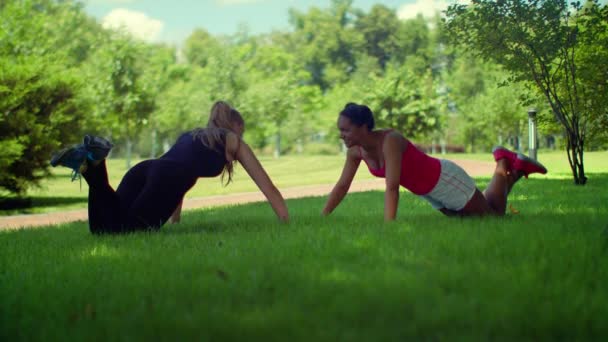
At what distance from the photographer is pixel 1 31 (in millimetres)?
18281

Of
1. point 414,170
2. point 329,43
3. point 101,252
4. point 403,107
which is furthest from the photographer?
point 329,43

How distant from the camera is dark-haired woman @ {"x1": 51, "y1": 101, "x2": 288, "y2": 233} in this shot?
601cm

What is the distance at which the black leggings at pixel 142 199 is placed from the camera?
5.99m

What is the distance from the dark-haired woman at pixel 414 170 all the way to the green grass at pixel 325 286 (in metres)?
0.62

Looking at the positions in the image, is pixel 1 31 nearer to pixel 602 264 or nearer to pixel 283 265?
pixel 283 265

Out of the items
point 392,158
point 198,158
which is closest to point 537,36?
point 392,158

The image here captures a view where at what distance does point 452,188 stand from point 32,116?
14045mm

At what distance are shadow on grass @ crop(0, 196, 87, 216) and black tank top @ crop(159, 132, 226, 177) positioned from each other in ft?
40.2

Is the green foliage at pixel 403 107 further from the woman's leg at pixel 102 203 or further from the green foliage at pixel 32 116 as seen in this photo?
the woman's leg at pixel 102 203

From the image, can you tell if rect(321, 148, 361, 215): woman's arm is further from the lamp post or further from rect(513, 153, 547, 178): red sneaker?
the lamp post

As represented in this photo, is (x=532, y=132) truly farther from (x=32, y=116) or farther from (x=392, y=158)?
(x=32, y=116)

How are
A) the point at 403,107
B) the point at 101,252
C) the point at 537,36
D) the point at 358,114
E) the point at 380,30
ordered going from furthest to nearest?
the point at 380,30 → the point at 403,107 → the point at 537,36 → the point at 358,114 → the point at 101,252

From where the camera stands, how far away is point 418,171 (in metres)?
6.07

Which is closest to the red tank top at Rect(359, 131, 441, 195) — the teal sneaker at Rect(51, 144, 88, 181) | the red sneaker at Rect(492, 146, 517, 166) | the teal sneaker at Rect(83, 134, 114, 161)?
the red sneaker at Rect(492, 146, 517, 166)
